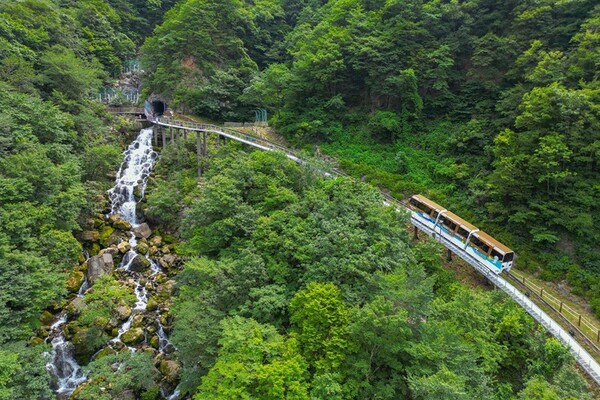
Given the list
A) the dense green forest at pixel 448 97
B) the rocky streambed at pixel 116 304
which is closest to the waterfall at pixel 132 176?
the rocky streambed at pixel 116 304

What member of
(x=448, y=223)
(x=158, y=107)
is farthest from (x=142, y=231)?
(x=158, y=107)

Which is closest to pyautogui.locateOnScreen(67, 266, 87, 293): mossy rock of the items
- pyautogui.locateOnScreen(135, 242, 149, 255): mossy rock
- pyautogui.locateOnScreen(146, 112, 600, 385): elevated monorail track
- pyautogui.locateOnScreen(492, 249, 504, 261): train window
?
pyautogui.locateOnScreen(135, 242, 149, 255): mossy rock

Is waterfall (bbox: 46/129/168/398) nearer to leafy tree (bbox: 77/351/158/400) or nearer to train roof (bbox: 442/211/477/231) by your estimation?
leafy tree (bbox: 77/351/158/400)

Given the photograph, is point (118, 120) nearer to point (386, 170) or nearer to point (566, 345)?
point (386, 170)

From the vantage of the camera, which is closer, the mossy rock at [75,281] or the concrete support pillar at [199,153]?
the mossy rock at [75,281]

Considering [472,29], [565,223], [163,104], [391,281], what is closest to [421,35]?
[472,29]

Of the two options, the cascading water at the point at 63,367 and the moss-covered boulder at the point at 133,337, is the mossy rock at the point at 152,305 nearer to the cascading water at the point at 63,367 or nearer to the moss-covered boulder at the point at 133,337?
the moss-covered boulder at the point at 133,337
